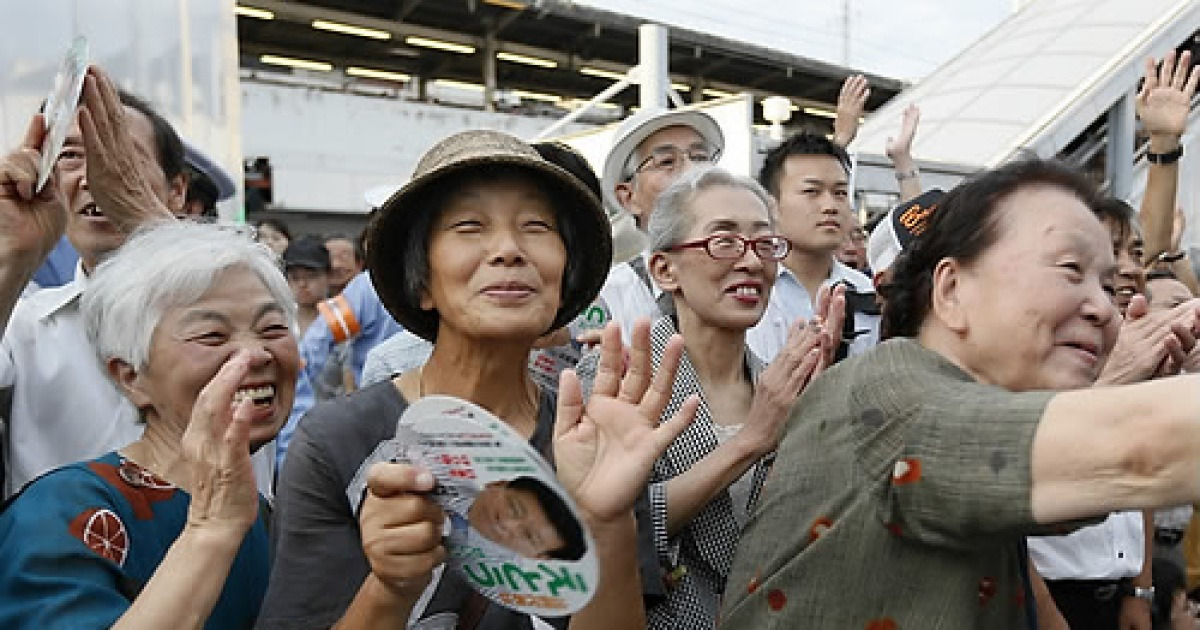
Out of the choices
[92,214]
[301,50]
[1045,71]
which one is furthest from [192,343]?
[301,50]

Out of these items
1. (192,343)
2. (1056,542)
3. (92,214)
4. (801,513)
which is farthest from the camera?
(1056,542)

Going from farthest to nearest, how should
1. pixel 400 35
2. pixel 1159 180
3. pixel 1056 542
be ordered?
pixel 400 35 < pixel 1159 180 < pixel 1056 542

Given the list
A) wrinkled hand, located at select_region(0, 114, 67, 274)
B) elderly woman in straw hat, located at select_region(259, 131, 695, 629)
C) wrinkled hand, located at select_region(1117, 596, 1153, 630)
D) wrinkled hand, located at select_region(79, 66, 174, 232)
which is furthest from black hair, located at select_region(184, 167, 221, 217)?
wrinkled hand, located at select_region(1117, 596, 1153, 630)

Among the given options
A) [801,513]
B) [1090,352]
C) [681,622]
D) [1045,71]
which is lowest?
[681,622]

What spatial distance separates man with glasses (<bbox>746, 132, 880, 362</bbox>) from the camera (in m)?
3.30

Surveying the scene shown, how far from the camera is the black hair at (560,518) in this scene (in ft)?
3.28

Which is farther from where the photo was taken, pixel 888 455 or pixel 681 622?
pixel 681 622

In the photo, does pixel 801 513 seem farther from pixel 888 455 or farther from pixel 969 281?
pixel 969 281

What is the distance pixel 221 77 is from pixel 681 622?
2.59m

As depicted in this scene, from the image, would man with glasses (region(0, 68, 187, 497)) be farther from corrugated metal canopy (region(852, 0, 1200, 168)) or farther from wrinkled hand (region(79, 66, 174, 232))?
corrugated metal canopy (region(852, 0, 1200, 168))

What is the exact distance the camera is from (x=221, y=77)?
3340 mm

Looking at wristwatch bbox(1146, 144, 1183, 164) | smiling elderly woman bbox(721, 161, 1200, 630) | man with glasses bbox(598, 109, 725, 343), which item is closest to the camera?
smiling elderly woman bbox(721, 161, 1200, 630)

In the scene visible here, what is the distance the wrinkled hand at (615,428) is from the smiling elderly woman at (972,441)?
0.25 m

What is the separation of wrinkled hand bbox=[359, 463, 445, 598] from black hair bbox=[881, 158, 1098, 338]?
2.99 ft
